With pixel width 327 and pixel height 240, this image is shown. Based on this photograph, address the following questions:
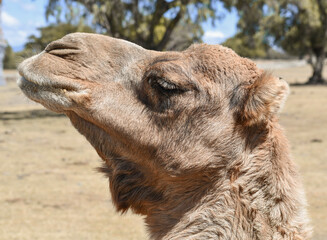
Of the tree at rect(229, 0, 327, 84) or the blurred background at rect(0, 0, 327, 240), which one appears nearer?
the blurred background at rect(0, 0, 327, 240)

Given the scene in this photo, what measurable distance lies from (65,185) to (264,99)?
223 inches

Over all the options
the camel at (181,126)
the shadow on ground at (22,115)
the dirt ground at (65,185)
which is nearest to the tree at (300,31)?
the shadow on ground at (22,115)

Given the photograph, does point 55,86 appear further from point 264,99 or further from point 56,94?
point 264,99

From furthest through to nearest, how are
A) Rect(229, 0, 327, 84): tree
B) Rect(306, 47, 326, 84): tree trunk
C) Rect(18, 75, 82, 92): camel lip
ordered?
1. Rect(306, 47, 326, 84): tree trunk
2. Rect(229, 0, 327, 84): tree
3. Rect(18, 75, 82, 92): camel lip

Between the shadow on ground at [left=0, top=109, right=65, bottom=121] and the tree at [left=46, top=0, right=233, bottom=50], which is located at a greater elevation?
the tree at [left=46, top=0, right=233, bottom=50]

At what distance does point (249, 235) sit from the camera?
2.34 meters

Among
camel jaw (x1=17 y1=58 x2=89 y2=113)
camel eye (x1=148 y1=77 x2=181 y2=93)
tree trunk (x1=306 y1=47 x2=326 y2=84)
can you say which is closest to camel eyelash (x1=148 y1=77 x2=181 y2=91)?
camel eye (x1=148 y1=77 x2=181 y2=93)

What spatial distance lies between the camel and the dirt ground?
667 mm

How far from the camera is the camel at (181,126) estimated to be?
241 cm

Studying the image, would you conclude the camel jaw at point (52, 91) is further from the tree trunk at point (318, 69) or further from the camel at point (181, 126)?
the tree trunk at point (318, 69)

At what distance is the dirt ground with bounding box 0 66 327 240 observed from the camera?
5.75 meters

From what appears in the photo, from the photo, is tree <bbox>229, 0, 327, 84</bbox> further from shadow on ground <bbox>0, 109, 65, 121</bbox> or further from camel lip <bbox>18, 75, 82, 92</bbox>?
camel lip <bbox>18, 75, 82, 92</bbox>

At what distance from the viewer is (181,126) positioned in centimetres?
254

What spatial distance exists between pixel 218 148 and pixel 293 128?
10947 mm
